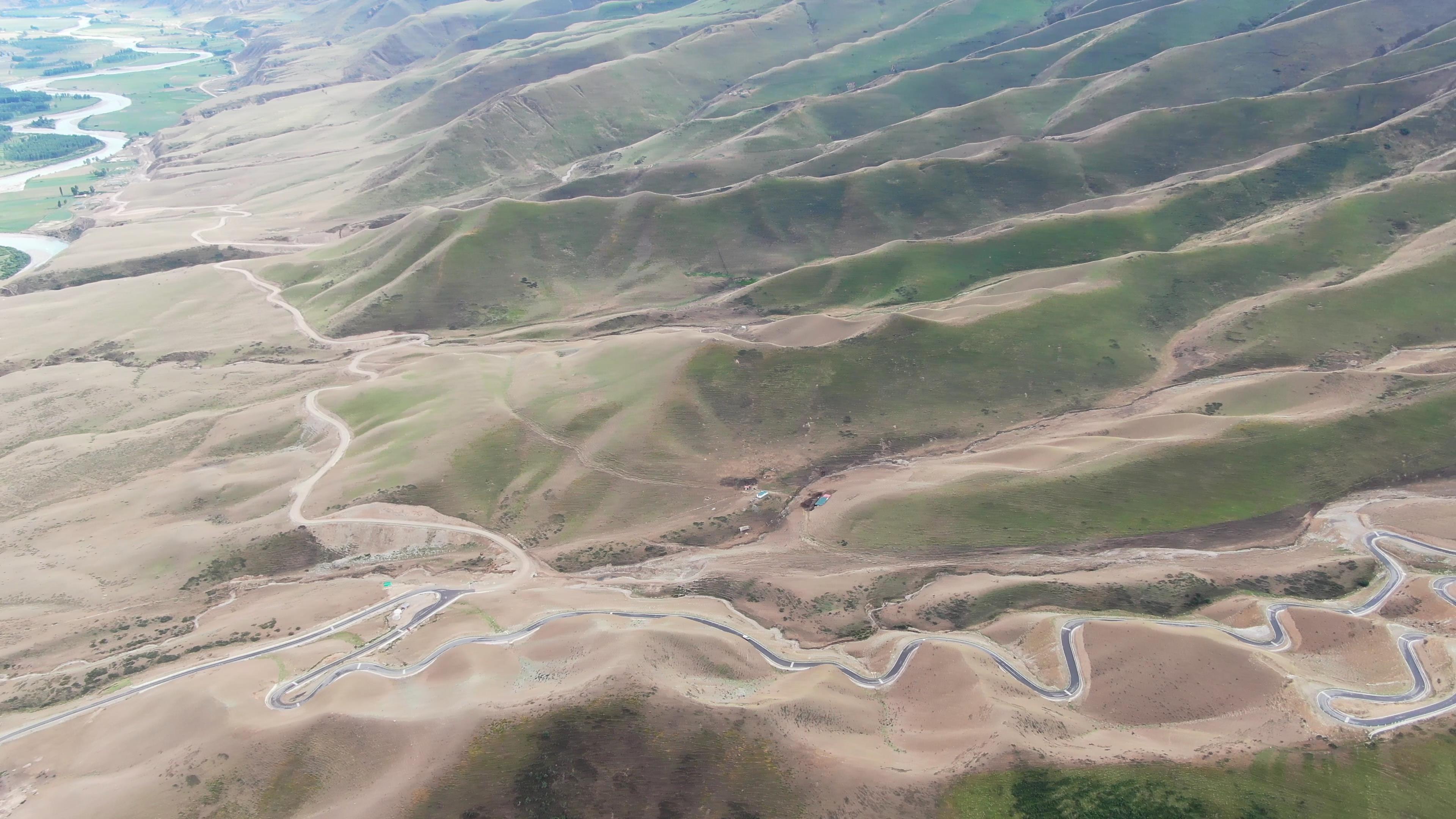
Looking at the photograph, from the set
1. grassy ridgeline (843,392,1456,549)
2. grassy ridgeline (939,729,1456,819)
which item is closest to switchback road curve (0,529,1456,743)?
grassy ridgeline (939,729,1456,819)

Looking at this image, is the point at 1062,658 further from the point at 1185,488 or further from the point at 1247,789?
the point at 1185,488

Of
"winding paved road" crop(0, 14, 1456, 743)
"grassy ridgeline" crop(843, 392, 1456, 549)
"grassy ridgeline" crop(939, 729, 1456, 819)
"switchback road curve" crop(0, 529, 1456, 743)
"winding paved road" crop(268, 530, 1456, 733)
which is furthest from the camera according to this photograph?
"grassy ridgeline" crop(843, 392, 1456, 549)

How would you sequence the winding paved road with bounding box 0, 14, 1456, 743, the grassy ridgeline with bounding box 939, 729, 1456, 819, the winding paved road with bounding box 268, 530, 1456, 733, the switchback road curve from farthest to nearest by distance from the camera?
the winding paved road with bounding box 0, 14, 1456, 743 → the switchback road curve → the winding paved road with bounding box 268, 530, 1456, 733 → the grassy ridgeline with bounding box 939, 729, 1456, 819

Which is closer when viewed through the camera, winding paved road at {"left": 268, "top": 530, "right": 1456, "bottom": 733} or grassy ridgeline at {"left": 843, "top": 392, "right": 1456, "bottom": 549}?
winding paved road at {"left": 268, "top": 530, "right": 1456, "bottom": 733}

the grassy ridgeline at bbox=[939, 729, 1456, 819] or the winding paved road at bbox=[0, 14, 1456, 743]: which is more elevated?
the grassy ridgeline at bbox=[939, 729, 1456, 819]

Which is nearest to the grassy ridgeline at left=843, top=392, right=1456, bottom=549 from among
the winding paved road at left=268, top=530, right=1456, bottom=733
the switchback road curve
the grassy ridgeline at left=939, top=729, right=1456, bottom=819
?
the switchback road curve

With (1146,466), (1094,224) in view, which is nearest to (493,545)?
(1146,466)

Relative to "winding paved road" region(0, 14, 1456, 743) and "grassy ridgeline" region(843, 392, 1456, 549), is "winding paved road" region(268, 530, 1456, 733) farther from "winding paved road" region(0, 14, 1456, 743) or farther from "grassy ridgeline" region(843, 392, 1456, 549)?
"grassy ridgeline" region(843, 392, 1456, 549)

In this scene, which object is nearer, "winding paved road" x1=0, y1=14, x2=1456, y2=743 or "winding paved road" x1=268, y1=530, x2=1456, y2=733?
"winding paved road" x1=268, y1=530, x2=1456, y2=733

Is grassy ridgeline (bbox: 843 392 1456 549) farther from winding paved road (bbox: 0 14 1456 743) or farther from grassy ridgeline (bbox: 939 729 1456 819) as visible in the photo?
grassy ridgeline (bbox: 939 729 1456 819)
